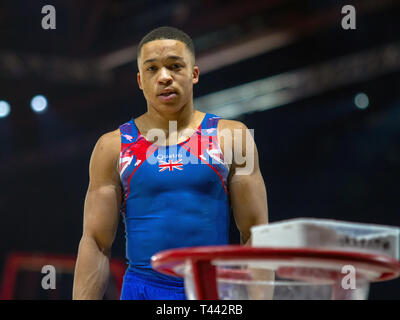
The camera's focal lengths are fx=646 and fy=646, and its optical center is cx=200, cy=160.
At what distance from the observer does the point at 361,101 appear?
250 inches

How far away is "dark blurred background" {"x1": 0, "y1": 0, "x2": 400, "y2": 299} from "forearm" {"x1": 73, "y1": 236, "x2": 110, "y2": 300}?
12.3ft

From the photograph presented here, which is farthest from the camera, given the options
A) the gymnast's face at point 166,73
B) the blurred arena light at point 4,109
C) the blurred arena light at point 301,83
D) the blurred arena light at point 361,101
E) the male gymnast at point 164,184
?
the blurred arena light at point 361,101

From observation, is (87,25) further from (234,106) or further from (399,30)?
(399,30)

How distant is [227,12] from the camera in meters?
5.87

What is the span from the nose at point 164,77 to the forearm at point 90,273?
23.6 inches

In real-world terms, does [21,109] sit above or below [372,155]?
above

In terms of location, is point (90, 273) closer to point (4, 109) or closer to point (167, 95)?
point (167, 95)

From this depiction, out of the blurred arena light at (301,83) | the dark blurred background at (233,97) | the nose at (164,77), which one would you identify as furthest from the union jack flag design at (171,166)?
the blurred arena light at (301,83)

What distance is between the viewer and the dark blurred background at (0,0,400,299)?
589 centimetres

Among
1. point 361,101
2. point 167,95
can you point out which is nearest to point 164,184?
point 167,95

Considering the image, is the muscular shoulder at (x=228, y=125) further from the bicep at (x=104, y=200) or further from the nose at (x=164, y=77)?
the bicep at (x=104, y=200)

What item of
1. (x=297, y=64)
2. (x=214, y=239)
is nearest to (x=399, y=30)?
(x=297, y=64)

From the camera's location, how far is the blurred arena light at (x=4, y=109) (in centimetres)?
613
